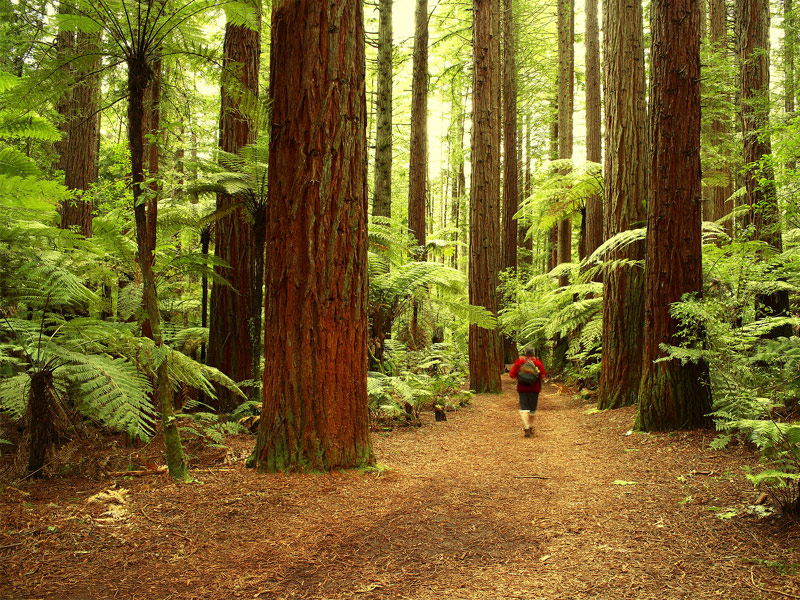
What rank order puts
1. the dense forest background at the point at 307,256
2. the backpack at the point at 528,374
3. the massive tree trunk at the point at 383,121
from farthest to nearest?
the massive tree trunk at the point at 383,121, the backpack at the point at 528,374, the dense forest background at the point at 307,256

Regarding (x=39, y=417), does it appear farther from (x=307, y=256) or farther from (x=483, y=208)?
(x=483, y=208)

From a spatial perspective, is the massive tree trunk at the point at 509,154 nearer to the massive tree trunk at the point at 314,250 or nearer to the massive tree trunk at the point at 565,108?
the massive tree trunk at the point at 565,108

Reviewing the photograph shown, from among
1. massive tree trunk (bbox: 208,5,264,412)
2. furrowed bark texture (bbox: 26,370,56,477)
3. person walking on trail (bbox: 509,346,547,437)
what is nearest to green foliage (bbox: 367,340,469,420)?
person walking on trail (bbox: 509,346,547,437)

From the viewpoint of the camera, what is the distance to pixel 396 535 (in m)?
2.88

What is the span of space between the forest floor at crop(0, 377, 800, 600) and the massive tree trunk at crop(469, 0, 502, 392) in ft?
20.7

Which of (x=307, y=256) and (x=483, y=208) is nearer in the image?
(x=307, y=256)

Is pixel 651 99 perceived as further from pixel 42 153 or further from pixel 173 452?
pixel 42 153

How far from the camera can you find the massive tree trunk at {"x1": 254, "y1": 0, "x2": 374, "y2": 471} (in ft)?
12.3

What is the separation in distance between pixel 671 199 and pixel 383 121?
636 centimetres

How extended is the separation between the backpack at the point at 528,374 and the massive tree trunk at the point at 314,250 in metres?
3.49

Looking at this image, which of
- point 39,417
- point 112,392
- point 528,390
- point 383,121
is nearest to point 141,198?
point 112,392

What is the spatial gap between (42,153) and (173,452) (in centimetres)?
1130

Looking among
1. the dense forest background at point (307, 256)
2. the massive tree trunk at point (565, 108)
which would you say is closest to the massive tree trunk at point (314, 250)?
the dense forest background at point (307, 256)

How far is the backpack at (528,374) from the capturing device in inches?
270
